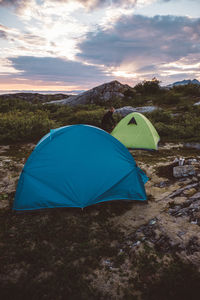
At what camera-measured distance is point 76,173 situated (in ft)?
13.4

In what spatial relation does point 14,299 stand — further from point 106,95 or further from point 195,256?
point 106,95

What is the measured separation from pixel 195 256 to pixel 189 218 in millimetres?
883

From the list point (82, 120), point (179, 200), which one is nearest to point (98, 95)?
point (82, 120)

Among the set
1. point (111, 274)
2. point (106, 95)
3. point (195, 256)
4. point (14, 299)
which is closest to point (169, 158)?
point (195, 256)

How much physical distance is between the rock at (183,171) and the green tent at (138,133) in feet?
9.02

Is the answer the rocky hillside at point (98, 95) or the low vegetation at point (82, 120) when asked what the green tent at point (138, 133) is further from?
the rocky hillside at point (98, 95)

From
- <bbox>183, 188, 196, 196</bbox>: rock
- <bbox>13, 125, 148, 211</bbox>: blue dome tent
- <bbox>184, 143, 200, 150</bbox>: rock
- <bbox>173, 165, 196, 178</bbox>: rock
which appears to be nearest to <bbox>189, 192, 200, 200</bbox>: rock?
<bbox>183, 188, 196, 196</bbox>: rock

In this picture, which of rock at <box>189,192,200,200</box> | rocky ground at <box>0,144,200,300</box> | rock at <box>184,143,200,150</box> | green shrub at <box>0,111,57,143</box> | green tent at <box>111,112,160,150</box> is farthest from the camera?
green shrub at <box>0,111,57,143</box>

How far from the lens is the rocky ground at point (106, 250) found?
253 centimetres

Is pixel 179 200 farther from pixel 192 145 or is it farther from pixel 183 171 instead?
pixel 192 145

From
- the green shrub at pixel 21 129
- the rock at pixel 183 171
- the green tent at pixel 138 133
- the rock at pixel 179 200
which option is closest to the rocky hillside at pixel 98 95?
the green shrub at pixel 21 129

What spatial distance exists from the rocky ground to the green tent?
12.4ft

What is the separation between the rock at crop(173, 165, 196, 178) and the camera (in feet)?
18.1

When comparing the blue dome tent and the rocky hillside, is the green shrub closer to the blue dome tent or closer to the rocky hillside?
the blue dome tent
